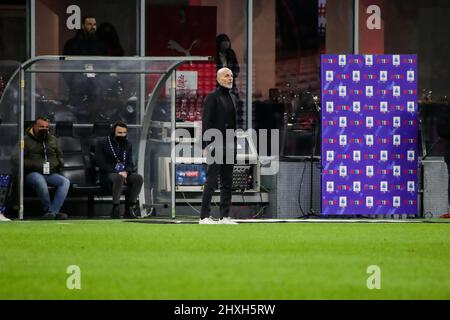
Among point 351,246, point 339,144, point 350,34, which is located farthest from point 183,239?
point 350,34

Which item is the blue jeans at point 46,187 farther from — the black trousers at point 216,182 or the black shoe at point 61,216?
the black trousers at point 216,182

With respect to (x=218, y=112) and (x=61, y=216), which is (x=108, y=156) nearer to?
(x=61, y=216)

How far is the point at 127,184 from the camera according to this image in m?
24.6

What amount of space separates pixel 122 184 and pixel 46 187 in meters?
1.53

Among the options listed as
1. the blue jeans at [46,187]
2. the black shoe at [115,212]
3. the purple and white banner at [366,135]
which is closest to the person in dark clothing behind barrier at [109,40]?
the blue jeans at [46,187]

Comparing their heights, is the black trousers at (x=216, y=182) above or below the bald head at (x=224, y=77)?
below

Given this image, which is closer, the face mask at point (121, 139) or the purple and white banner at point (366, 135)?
the purple and white banner at point (366, 135)

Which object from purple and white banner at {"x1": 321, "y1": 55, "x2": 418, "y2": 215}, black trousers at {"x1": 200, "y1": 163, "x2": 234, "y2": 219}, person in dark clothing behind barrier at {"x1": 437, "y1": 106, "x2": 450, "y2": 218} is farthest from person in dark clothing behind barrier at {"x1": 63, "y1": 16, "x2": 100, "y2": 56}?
person in dark clothing behind barrier at {"x1": 437, "y1": 106, "x2": 450, "y2": 218}

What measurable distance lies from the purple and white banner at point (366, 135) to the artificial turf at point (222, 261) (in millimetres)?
3196

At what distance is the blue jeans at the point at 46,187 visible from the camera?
926 inches

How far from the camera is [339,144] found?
80.7ft

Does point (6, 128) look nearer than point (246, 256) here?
No

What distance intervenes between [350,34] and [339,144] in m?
4.48
